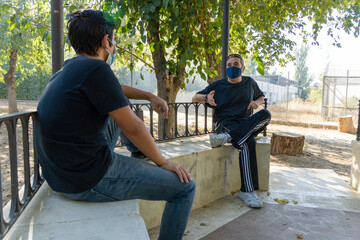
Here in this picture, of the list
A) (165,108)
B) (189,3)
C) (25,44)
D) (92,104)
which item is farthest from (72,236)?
(25,44)

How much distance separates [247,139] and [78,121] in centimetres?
264

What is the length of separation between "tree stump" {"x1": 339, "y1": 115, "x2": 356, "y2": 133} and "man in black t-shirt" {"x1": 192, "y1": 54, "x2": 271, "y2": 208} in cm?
1023

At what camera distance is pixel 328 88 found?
14047 mm

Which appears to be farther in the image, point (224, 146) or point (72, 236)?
point (224, 146)

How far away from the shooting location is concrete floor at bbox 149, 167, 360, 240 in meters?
3.09

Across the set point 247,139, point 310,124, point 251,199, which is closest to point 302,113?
point 310,124

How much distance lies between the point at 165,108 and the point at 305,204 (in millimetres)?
2428

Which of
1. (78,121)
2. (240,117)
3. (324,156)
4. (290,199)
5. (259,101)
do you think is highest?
(259,101)

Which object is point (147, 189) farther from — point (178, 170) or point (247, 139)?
point (247, 139)

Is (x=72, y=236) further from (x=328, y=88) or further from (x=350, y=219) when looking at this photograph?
(x=328, y=88)

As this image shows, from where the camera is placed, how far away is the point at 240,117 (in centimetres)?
391

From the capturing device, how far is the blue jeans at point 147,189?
69.0 inches

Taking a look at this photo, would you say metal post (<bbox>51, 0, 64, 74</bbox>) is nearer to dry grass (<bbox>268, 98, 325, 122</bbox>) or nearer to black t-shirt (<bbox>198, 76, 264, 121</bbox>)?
black t-shirt (<bbox>198, 76, 264, 121</bbox>)

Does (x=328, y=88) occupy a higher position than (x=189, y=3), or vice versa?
(x=189, y=3)
